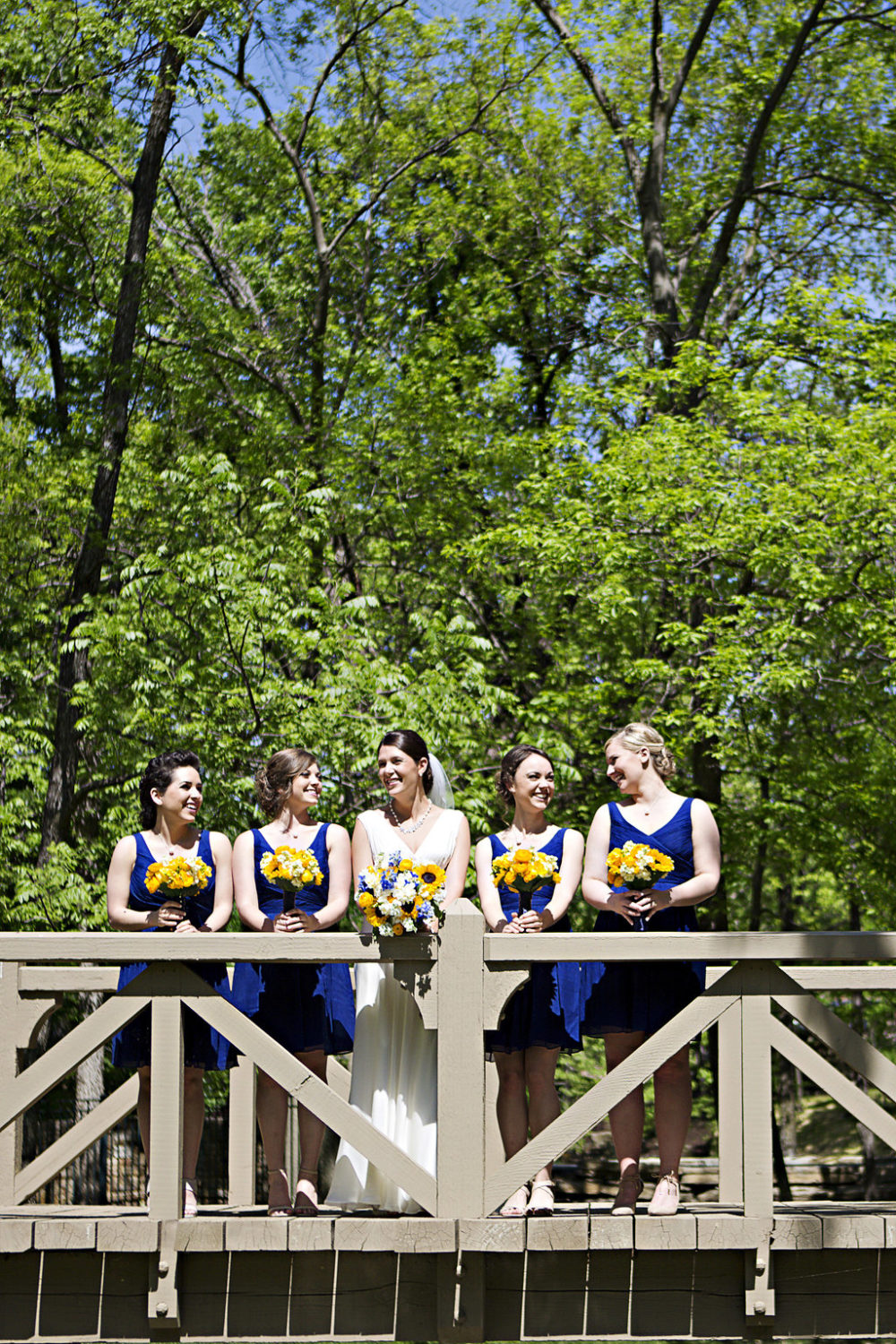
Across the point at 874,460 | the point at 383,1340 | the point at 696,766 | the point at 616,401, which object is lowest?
the point at 383,1340

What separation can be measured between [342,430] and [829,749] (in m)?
6.95

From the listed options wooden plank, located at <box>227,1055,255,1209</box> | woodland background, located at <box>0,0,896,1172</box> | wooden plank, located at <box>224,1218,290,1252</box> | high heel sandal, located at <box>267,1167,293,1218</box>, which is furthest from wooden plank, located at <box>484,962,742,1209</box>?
woodland background, located at <box>0,0,896,1172</box>

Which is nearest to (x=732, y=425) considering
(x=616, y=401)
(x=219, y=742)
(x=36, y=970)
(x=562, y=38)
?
(x=616, y=401)

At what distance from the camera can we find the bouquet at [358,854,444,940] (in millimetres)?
4891

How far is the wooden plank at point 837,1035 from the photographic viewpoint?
485 centimetres

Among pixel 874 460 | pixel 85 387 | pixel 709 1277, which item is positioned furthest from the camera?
pixel 85 387

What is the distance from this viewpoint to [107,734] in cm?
Result: 1316

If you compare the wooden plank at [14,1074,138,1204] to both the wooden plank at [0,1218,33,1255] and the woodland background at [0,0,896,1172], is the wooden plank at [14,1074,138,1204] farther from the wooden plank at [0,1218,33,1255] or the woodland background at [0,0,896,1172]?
the woodland background at [0,0,896,1172]

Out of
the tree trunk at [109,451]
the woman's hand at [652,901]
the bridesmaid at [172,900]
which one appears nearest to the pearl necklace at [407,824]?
the bridesmaid at [172,900]

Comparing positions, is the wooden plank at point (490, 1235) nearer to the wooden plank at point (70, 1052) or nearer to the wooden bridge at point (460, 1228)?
the wooden bridge at point (460, 1228)

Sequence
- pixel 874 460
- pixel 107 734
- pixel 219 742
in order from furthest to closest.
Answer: pixel 874 460, pixel 107 734, pixel 219 742

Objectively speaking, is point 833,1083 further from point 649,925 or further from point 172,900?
point 172,900

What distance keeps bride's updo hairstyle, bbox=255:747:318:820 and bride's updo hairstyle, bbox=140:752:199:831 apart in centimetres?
29

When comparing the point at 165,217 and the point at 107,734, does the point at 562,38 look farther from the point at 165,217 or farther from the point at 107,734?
the point at 107,734
